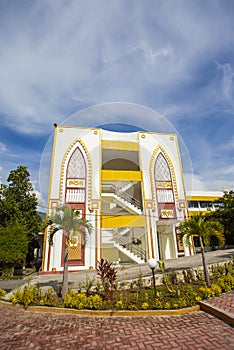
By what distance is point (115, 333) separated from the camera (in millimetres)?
4281

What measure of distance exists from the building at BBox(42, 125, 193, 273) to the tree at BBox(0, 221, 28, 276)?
1.98 meters

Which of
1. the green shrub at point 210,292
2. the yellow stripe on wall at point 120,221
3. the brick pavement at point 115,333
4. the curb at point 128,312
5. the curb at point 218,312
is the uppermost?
the yellow stripe on wall at point 120,221

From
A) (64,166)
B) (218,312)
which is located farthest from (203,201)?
(218,312)

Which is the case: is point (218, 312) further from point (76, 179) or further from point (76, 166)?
point (76, 166)

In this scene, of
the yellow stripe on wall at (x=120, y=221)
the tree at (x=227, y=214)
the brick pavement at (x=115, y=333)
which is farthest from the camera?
the tree at (x=227, y=214)

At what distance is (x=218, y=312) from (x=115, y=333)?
8.28 ft

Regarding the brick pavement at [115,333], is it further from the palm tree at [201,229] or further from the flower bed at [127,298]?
the palm tree at [201,229]

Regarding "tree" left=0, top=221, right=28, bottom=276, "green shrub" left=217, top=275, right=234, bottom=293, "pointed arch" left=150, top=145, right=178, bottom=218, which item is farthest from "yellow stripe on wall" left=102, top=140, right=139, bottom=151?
"green shrub" left=217, top=275, right=234, bottom=293

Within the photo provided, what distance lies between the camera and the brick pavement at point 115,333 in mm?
3732

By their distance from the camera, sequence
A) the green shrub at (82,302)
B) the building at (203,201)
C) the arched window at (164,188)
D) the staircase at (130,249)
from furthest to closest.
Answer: the building at (203,201) → the arched window at (164,188) → the staircase at (130,249) → the green shrub at (82,302)

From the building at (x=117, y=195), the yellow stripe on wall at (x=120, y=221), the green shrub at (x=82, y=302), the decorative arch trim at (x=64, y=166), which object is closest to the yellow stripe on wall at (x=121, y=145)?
the building at (x=117, y=195)

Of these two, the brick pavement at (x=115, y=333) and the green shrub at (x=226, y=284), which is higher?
the green shrub at (x=226, y=284)

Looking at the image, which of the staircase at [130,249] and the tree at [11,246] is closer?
the tree at [11,246]

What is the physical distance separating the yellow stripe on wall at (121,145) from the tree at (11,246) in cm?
920
